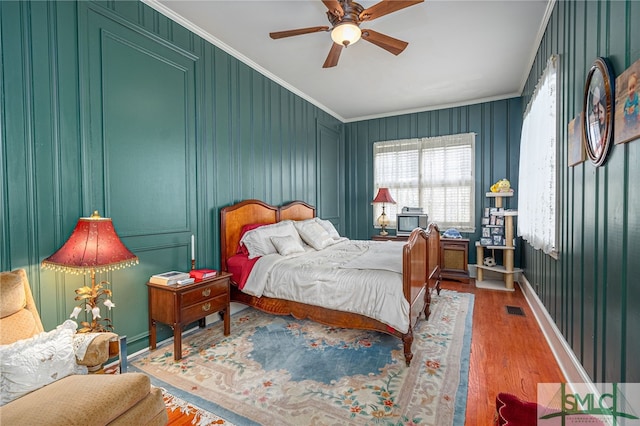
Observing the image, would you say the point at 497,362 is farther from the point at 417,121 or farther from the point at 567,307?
the point at 417,121

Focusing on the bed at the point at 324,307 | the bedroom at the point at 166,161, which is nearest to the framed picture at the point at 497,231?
the bedroom at the point at 166,161

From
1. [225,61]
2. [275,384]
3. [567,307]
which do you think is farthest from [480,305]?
[225,61]

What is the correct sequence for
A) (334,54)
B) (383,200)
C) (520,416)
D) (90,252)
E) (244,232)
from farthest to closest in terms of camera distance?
(383,200) < (244,232) < (334,54) < (90,252) < (520,416)

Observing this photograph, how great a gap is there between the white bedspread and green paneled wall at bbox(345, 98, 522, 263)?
278cm

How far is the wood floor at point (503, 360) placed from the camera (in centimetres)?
190

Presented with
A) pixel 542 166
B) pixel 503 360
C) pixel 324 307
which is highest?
pixel 542 166

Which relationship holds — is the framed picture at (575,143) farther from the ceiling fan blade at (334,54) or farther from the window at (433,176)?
the window at (433,176)

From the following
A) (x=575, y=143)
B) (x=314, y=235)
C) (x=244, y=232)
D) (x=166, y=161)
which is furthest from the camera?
(x=314, y=235)

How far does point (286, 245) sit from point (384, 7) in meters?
2.39

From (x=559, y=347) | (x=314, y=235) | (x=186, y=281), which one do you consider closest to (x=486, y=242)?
(x=559, y=347)

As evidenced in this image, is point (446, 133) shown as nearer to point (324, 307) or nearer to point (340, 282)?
point (340, 282)

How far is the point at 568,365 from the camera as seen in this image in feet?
6.82

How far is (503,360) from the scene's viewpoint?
2352 millimetres

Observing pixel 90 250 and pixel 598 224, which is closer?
pixel 598 224
